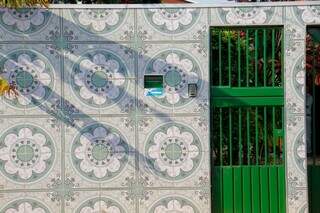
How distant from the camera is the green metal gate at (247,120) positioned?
271 inches

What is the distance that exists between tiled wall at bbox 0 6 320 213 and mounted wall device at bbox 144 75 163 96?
0.19 feet

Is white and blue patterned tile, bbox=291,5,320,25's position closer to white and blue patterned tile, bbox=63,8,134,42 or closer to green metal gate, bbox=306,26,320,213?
green metal gate, bbox=306,26,320,213

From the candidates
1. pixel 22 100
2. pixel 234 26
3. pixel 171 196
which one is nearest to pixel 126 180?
pixel 171 196

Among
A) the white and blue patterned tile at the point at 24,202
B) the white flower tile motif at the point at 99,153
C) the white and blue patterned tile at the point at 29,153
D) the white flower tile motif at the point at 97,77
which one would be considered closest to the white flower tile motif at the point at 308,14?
the white flower tile motif at the point at 97,77

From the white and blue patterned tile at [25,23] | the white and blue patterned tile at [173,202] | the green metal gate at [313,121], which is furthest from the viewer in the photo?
the green metal gate at [313,121]

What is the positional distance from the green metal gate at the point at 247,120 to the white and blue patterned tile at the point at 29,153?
1.82m

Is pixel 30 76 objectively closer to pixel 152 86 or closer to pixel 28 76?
pixel 28 76

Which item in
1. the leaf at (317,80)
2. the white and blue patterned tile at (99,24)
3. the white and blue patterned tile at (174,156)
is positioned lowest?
the white and blue patterned tile at (174,156)

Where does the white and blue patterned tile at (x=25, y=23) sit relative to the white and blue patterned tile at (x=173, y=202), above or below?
above

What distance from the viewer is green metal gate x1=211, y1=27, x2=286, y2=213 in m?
6.88

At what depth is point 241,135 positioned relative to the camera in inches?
273

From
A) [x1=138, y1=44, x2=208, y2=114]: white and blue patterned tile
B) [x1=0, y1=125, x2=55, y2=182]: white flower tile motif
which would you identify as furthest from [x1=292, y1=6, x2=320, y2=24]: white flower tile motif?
[x1=0, y1=125, x2=55, y2=182]: white flower tile motif

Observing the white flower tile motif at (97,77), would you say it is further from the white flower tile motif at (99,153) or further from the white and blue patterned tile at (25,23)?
the white and blue patterned tile at (25,23)

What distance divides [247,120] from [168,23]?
1.41 meters
